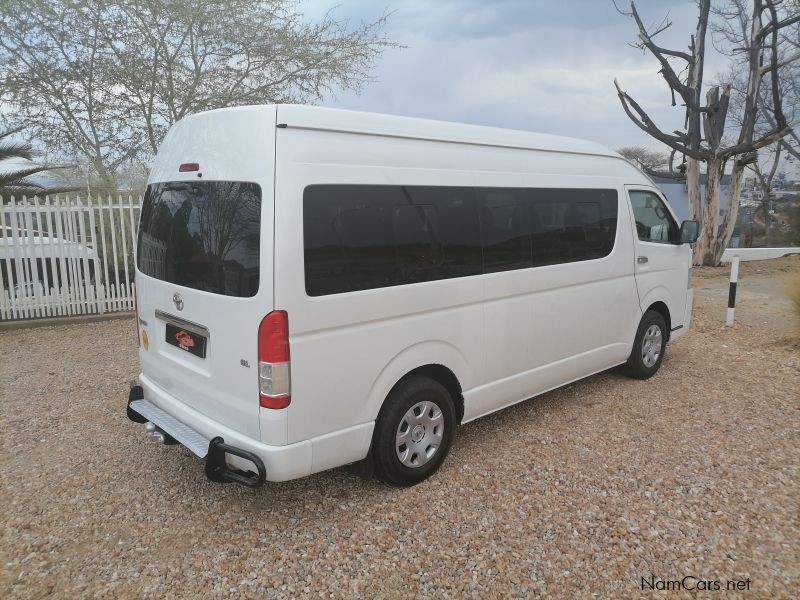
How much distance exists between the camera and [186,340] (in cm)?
331

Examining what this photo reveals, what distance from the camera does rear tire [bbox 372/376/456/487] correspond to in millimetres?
3326

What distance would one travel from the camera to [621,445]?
4.14m

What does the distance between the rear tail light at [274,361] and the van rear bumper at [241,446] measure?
0.25 m

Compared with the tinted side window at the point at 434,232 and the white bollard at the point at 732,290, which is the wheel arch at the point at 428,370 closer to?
the tinted side window at the point at 434,232

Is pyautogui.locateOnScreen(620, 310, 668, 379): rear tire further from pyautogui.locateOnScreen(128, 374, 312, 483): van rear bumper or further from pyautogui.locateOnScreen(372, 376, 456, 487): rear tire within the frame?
pyautogui.locateOnScreen(128, 374, 312, 483): van rear bumper

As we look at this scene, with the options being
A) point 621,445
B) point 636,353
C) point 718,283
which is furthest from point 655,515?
A: point 718,283

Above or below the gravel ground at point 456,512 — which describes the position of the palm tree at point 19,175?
above

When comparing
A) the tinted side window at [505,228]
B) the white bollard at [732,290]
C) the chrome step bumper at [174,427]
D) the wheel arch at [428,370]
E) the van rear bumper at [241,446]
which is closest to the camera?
the van rear bumper at [241,446]

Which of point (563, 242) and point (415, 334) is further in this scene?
point (563, 242)

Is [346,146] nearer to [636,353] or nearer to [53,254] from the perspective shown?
[636,353]

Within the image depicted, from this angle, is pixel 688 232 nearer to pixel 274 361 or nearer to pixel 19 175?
pixel 274 361

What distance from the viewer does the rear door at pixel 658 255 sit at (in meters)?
5.16

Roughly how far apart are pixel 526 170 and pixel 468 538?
8.52ft

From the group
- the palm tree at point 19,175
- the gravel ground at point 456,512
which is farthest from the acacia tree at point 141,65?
the gravel ground at point 456,512
